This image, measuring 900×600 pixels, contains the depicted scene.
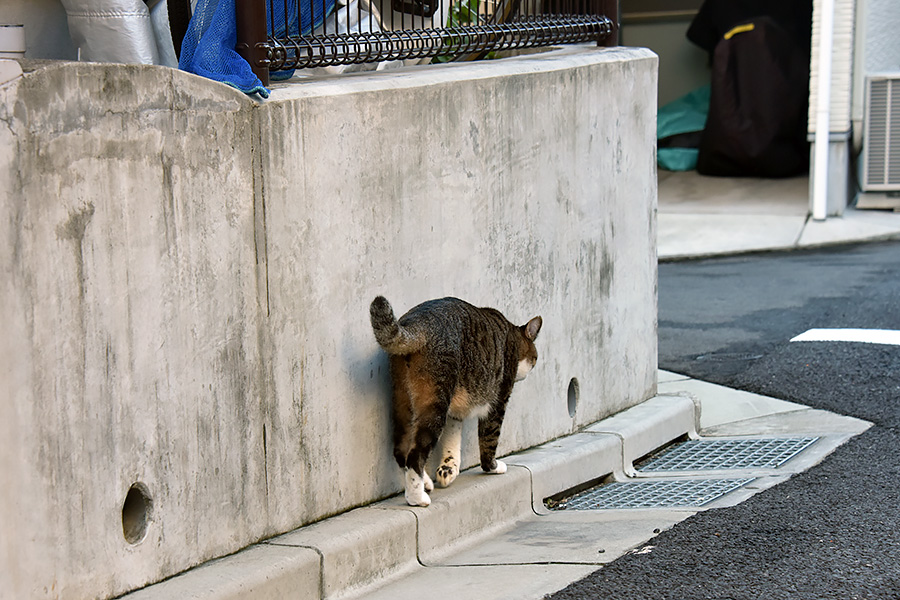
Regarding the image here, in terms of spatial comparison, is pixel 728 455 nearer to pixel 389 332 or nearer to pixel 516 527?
pixel 516 527

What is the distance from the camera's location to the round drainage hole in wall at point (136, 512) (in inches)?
170

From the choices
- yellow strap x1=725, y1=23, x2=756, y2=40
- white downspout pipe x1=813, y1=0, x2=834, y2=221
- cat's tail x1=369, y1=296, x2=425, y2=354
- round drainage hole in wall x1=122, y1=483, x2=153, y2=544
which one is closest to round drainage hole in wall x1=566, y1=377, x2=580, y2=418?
cat's tail x1=369, y1=296, x2=425, y2=354

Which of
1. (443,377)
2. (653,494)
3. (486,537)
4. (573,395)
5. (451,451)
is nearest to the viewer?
(443,377)

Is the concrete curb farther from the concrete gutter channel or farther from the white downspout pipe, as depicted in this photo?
the white downspout pipe

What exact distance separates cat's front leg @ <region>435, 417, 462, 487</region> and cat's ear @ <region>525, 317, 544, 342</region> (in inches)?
25.0

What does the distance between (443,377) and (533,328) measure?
37.7 inches

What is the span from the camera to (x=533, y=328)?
20.1 ft

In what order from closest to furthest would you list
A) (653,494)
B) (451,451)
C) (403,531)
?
(403,531) < (451,451) < (653,494)

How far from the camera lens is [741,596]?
459cm

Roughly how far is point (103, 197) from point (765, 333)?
6.83 m

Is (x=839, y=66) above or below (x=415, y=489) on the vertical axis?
above

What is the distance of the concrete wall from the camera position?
3922 millimetres

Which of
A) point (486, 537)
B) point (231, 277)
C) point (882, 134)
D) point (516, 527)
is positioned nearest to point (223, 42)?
point (231, 277)

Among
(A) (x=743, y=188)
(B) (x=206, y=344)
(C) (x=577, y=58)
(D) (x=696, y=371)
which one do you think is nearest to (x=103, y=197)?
(B) (x=206, y=344)
